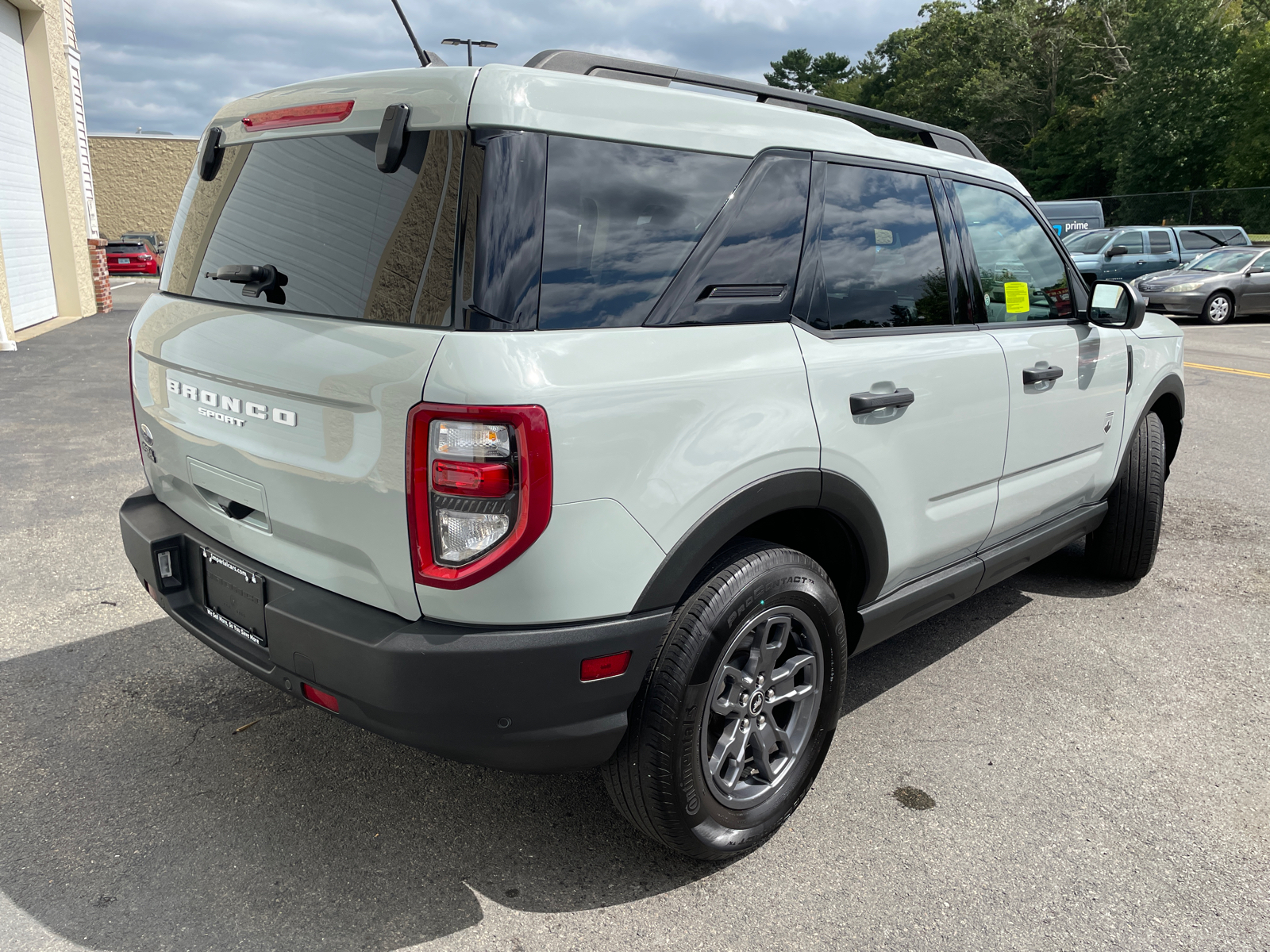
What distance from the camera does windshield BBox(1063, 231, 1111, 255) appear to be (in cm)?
2148

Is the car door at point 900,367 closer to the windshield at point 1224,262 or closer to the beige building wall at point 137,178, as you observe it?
the windshield at point 1224,262

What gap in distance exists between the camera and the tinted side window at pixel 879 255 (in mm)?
2684

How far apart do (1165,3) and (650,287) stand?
5028cm

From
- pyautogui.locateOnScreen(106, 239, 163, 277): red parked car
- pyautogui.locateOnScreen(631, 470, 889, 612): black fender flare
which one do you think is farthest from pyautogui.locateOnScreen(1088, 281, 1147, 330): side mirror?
pyautogui.locateOnScreen(106, 239, 163, 277): red parked car

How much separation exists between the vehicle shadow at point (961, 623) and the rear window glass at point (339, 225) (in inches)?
86.8

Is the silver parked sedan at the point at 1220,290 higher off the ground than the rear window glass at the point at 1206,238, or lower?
lower

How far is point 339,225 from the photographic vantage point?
2215 mm

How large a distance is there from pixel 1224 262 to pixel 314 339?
2007 centimetres

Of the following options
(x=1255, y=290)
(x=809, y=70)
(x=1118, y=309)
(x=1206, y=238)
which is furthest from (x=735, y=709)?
(x=809, y=70)

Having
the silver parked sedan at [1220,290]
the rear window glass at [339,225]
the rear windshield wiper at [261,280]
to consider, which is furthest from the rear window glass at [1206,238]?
the rear windshield wiper at [261,280]

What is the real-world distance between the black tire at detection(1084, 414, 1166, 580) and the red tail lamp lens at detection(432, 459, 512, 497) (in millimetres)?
3427

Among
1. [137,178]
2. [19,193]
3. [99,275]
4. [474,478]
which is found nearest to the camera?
[474,478]

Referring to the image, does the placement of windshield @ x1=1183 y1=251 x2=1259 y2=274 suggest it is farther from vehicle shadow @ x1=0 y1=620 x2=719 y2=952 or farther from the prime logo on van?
the prime logo on van

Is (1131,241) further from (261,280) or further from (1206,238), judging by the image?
(261,280)
